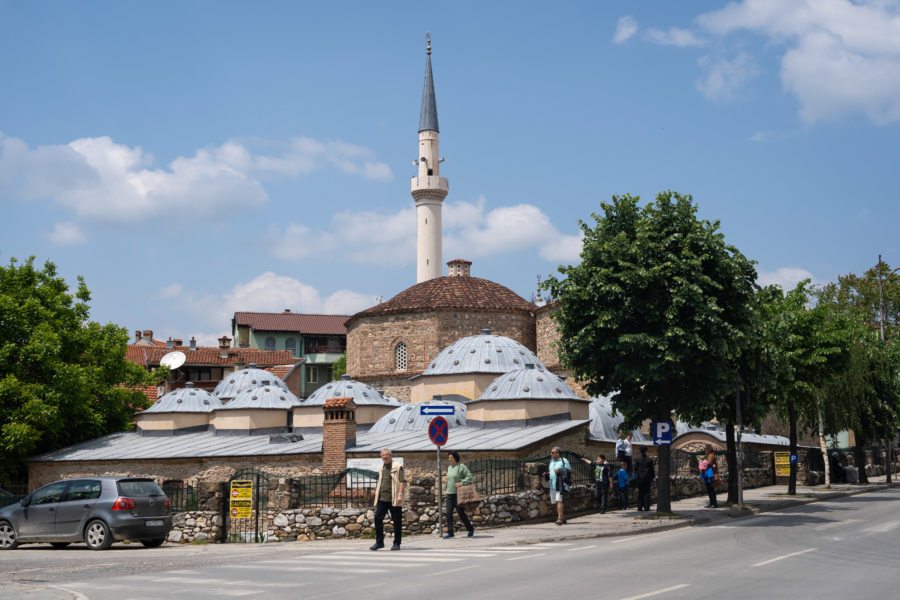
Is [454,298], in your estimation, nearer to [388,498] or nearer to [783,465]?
[783,465]

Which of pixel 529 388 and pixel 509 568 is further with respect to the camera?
pixel 529 388

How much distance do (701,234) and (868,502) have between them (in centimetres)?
1003

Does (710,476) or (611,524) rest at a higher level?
(710,476)

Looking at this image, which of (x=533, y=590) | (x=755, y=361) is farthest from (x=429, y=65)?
(x=533, y=590)

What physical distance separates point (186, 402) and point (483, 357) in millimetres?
15996

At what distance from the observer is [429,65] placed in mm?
67438

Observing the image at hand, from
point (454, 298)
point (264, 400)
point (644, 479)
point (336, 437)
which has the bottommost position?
point (644, 479)

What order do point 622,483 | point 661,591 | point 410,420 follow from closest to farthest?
point 661,591 < point 622,483 < point 410,420

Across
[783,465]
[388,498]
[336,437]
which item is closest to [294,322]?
[336,437]

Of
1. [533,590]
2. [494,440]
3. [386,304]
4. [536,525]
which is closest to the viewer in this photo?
[533,590]

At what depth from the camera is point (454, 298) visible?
164 feet

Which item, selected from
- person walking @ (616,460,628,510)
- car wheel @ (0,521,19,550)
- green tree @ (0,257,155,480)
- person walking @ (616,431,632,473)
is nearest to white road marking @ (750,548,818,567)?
person walking @ (616,460,628,510)

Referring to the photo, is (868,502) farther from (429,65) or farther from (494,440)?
(429,65)

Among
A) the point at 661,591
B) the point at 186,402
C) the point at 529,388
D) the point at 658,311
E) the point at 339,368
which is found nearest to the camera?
the point at 661,591
